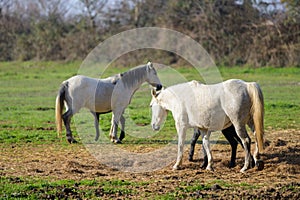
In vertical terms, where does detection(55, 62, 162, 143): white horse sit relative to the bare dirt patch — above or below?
above

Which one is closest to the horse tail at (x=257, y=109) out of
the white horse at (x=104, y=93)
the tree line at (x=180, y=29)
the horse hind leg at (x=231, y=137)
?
the horse hind leg at (x=231, y=137)

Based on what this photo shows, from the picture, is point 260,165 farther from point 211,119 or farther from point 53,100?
point 53,100

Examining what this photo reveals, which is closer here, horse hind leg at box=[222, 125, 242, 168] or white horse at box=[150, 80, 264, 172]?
white horse at box=[150, 80, 264, 172]

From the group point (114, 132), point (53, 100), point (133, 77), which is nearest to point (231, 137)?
point (114, 132)

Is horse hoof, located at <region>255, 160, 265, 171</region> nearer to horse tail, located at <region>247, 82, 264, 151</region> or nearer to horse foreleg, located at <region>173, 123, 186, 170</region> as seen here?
horse tail, located at <region>247, 82, 264, 151</region>

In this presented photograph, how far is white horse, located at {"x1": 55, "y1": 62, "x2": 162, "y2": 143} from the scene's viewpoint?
13.2 metres

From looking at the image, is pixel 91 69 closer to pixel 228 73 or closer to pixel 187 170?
pixel 228 73

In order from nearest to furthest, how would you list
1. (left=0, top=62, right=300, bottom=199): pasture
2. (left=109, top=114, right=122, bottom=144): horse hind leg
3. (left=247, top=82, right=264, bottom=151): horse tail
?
(left=0, top=62, right=300, bottom=199): pasture → (left=247, top=82, right=264, bottom=151): horse tail → (left=109, top=114, right=122, bottom=144): horse hind leg

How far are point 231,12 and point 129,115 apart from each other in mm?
18982

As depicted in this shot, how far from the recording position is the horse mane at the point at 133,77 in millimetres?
13773

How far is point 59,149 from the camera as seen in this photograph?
12.1 metres

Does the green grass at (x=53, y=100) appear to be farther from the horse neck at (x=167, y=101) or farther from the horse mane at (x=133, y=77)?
the horse neck at (x=167, y=101)

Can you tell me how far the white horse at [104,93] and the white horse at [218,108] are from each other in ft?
9.95

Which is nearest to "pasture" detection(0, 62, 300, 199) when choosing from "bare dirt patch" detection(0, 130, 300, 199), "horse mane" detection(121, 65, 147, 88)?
"bare dirt patch" detection(0, 130, 300, 199)
